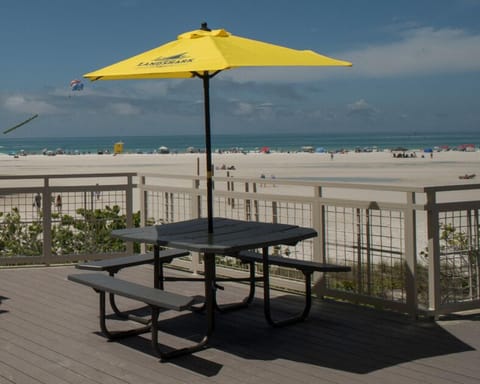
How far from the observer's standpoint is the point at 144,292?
4.75 metres

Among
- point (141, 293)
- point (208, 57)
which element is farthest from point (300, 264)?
point (208, 57)

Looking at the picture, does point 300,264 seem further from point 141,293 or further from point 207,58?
point 207,58

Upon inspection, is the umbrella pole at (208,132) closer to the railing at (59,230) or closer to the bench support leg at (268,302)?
the bench support leg at (268,302)

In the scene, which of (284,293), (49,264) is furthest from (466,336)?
(49,264)

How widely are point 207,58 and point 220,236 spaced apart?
1443mm

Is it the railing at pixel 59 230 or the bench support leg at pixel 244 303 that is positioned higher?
the railing at pixel 59 230

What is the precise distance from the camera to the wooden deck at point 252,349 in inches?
171

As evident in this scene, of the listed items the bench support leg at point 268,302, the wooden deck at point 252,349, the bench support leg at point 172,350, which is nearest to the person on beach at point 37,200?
the wooden deck at point 252,349

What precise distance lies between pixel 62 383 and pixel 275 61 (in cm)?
267

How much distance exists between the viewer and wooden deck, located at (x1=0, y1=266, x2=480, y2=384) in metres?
4.36

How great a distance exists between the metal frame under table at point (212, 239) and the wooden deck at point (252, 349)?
13.1 inches

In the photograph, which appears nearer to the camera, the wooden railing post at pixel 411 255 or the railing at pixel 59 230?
the wooden railing post at pixel 411 255

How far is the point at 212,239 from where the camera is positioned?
5164 mm

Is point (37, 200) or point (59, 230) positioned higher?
point (37, 200)
